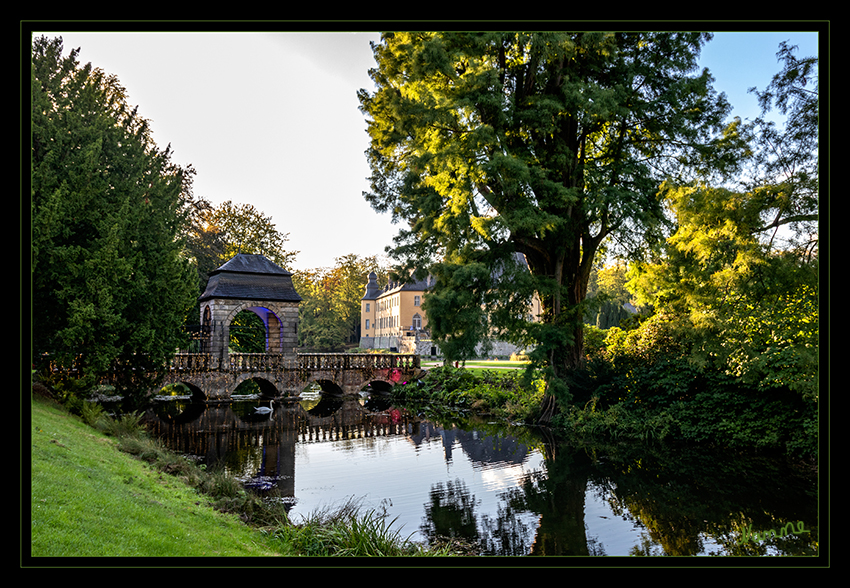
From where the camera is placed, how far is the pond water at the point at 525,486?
7012mm

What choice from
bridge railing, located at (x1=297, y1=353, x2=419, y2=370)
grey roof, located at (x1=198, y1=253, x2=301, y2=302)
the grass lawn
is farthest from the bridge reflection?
grey roof, located at (x1=198, y1=253, x2=301, y2=302)

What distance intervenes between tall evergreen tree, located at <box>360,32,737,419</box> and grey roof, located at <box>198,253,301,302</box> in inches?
350

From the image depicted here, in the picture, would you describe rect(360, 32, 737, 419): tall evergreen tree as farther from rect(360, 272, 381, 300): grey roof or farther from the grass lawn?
rect(360, 272, 381, 300): grey roof

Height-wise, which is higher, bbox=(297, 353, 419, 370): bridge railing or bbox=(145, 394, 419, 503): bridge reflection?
bbox=(297, 353, 419, 370): bridge railing

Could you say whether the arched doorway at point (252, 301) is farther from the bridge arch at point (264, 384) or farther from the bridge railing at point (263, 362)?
the bridge arch at point (264, 384)

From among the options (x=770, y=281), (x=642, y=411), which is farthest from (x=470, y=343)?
(x=770, y=281)

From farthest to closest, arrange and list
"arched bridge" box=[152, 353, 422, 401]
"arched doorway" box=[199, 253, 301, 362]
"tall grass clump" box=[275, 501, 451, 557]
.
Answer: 1. "arched doorway" box=[199, 253, 301, 362]
2. "arched bridge" box=[152, 353, 422, 401]
3. "tall grass clump" box=[275, 501, 451, 557]

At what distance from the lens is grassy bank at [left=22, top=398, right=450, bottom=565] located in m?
4.81

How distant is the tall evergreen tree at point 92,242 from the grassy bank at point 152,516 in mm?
2558

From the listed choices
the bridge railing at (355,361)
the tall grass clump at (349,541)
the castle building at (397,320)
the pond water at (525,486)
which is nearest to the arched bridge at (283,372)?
the bridge railing at (355,361)

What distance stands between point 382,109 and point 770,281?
11747 millimetres

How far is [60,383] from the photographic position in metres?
12.4

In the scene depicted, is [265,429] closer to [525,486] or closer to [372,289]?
[525,486]

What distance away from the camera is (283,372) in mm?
22922
